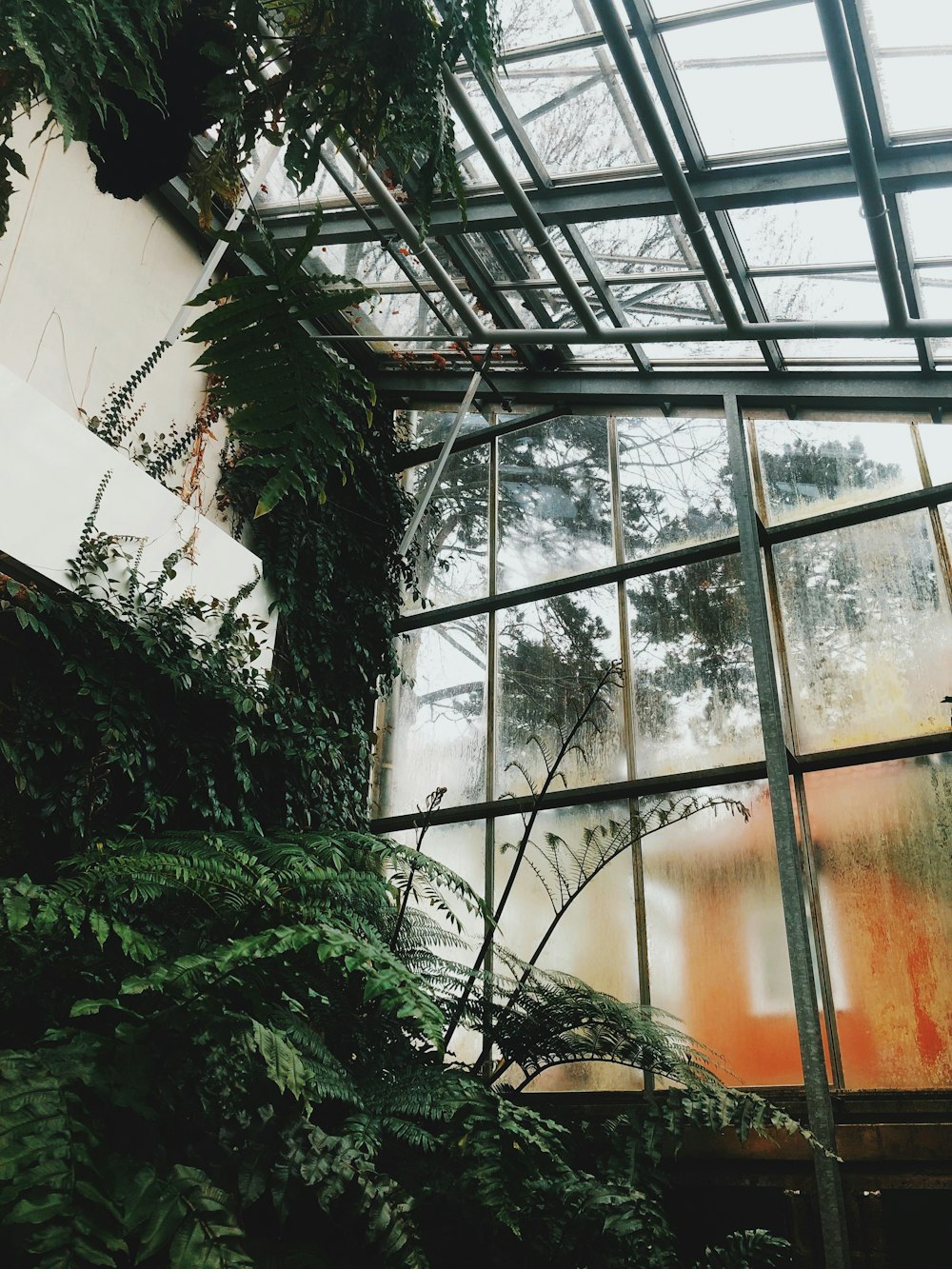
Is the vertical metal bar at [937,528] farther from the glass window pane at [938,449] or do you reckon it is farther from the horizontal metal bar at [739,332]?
the horizontal metal bar at [739,332]

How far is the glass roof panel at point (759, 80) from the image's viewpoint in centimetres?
401

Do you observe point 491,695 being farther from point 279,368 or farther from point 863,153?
point 279,368

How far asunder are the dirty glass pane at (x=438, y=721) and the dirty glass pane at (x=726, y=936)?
1351 mm

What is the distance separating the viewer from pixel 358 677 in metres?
6.64

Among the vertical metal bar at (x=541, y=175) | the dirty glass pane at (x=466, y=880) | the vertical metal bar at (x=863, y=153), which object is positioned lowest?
the dirty glass pane at (x=466, y=880)

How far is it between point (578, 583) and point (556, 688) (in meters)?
0.69

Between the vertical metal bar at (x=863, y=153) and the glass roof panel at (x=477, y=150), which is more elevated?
the glass roof panel at (x=477, y=150)

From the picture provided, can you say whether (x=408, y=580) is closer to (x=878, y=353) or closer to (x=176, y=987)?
(x=878, y=353)

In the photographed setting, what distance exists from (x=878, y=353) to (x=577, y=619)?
2.31 meters

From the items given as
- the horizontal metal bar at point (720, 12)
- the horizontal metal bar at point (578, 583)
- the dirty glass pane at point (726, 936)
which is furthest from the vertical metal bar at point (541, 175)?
the dirty glass pane at point (726, 936)

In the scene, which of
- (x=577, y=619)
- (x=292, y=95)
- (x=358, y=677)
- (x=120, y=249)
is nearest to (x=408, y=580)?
(x=358, y=677)

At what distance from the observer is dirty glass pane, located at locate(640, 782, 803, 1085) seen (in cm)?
475

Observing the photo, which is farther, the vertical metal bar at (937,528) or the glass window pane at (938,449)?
the glass window pane at (938,449)

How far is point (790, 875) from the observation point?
473cm
